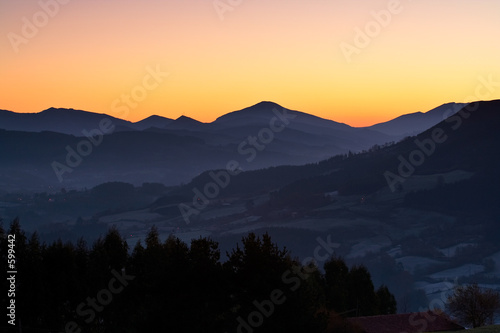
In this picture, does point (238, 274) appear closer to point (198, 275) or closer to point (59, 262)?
point (198, 275)

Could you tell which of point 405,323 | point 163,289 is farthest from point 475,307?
point 163,289

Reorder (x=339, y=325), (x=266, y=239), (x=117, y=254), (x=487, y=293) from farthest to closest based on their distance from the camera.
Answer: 1. (x=487, y=293)
2. (x=117, y=254)
3. (x=339, y=325)
4. (x=266, y=239)

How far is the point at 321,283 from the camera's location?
299ft

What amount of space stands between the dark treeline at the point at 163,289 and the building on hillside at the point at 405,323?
13.8 ft

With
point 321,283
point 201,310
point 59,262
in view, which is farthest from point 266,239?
point 321,283

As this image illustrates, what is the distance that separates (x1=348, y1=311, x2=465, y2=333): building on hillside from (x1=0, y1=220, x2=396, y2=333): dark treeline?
13.8ft

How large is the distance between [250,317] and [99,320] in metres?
19.8

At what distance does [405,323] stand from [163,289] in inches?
1089

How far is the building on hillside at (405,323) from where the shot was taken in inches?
2746
